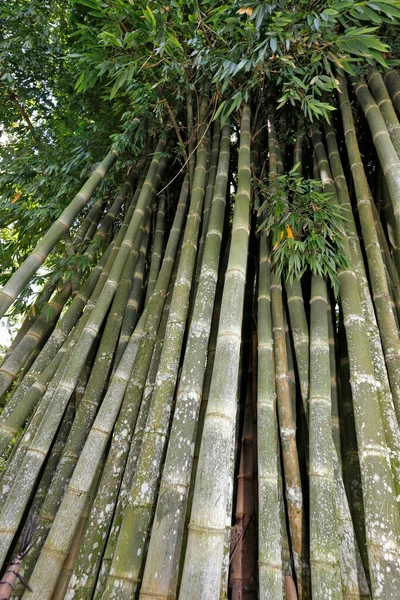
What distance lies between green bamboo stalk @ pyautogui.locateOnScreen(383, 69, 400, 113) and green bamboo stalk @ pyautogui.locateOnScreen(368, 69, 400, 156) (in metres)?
0.06

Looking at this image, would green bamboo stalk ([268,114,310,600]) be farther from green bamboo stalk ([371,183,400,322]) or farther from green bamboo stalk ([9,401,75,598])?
green bamboo stalk ([9,401,75,598])

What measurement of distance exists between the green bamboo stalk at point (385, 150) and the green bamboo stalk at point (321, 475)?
0.63 metres

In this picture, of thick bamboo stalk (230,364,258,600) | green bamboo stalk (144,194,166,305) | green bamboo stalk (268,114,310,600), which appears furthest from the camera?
green bamboo stalk (144,194,166,305)

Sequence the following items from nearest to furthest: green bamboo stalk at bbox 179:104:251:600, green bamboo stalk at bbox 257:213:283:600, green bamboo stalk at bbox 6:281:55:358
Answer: green bamboo stalk at bbox 179:104:251:600
green bamboo stalk at bbox 257:213:283:600
green bamboo stalk at bbox 6:281:55:358

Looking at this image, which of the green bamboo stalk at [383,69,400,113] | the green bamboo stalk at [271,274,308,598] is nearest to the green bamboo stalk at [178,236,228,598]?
the green bamboo stalk at [271,274,308,598]

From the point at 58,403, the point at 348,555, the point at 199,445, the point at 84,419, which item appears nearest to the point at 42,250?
the point at 58,403

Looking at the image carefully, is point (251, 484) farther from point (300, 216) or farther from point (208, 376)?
point (300, 216)

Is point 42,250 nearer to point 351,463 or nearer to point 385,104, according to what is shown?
point 351,463

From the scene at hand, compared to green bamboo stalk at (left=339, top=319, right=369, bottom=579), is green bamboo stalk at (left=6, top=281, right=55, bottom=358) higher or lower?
higher

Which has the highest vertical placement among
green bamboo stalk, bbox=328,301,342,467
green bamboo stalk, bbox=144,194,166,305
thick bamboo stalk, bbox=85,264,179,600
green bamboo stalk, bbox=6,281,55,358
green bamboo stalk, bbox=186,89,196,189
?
green bamboo stalk, bbox=186,89,196,189

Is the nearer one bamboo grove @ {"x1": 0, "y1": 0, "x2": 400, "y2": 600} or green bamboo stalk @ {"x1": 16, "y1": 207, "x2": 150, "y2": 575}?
bamboo grove @ {"x1": 0, "y1": 0, "x2": 400, "y2": 600}

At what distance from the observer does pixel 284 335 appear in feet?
7.29

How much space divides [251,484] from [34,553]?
1.09 metres

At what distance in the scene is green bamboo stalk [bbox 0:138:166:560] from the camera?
5.46ft
